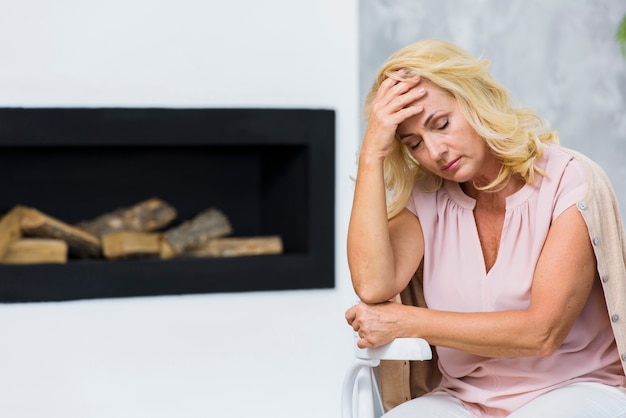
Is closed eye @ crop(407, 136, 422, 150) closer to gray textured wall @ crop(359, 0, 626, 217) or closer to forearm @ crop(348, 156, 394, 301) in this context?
forearm @ crop(348, 156, 394, 301)

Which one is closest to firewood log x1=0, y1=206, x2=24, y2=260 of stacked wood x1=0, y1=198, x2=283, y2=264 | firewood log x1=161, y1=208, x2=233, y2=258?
stacked wood x1=0, y1=198, x2=283, y2=264

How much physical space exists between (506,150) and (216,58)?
1531 mm

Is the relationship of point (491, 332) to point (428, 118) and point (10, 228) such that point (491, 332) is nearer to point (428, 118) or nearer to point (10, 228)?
point (428, 118)

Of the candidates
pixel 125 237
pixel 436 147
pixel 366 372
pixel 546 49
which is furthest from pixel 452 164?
pixel 546 49

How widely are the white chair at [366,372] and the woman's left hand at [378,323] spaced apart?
2cm

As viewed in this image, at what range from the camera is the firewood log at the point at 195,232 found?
11.1 feet

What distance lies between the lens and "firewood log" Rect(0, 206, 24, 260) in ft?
10.5

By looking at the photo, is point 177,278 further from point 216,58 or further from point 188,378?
point 216,58

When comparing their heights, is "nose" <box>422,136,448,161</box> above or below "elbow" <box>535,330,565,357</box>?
above

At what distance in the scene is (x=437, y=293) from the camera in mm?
2014

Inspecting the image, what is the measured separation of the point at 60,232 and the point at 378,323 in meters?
1.73

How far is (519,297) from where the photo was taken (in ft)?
6.24

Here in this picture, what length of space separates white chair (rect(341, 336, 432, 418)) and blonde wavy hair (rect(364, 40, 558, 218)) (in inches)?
15.3

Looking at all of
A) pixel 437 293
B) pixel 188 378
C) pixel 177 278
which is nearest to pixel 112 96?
pixel 177 278
